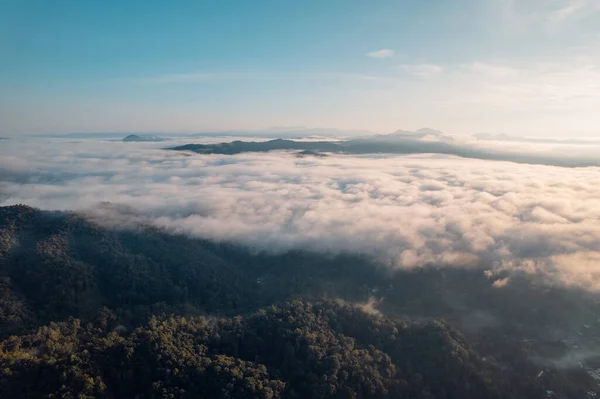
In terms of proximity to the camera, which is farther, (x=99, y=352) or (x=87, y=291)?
(x=87, y=291)

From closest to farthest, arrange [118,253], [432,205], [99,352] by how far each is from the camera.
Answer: [99,352], [118,253], [432,205]

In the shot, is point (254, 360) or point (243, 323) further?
point (243, 323)

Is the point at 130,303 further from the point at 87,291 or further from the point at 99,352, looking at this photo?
the point at 99,352

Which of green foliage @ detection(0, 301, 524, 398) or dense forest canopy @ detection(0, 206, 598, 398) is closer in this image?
green foliage @ detection(0, 301, 524, 398)

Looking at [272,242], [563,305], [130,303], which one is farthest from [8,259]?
[563,305]

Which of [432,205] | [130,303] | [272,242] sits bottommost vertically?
[130,303]

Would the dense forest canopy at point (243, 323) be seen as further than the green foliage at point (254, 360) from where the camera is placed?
Yes

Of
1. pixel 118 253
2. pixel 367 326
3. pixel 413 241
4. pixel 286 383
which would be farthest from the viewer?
pixel 413 241

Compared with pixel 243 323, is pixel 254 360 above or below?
below
